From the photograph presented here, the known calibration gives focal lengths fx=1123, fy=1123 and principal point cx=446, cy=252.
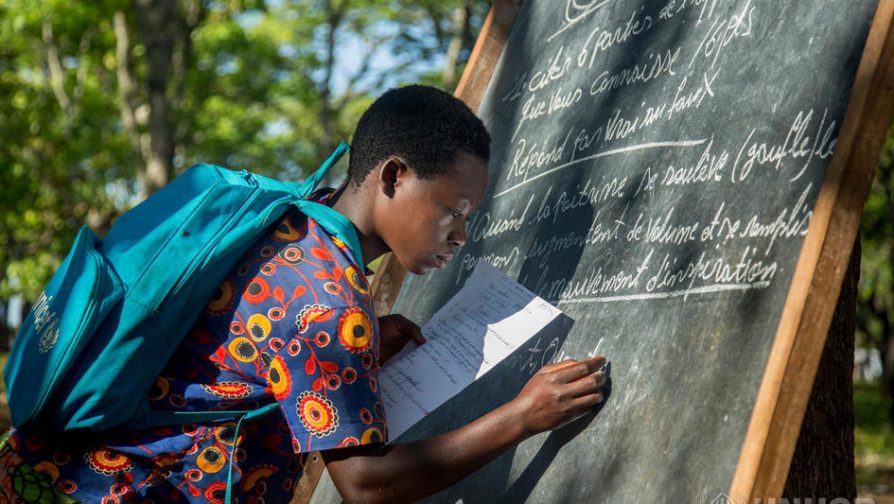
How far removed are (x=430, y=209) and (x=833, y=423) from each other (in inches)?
53.7

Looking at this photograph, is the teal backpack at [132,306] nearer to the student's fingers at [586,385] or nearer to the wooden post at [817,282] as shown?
the student's fingers at [586,385]

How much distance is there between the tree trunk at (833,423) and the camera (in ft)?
9.52

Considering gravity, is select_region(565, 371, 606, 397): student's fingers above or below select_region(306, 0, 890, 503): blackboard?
below

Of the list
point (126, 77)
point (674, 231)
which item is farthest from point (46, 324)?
point (126, 77)

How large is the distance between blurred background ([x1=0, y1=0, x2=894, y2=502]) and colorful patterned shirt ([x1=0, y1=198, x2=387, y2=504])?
11.4 m

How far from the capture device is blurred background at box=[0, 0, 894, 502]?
664 inches

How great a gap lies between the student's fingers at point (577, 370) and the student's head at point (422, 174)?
0.36 meters

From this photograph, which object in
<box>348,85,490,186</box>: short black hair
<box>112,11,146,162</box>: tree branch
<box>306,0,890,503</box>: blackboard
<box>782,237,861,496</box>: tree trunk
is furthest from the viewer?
<box>112,11,146,162</box>: tree branch

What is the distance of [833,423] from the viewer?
303 cm

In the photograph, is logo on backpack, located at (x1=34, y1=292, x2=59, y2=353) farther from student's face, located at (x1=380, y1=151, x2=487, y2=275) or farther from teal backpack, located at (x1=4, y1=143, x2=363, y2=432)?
student's face, located at (x1=380, y1=151, x2=487, y2=275)

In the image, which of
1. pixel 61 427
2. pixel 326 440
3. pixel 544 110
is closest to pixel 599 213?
pixel 544 110

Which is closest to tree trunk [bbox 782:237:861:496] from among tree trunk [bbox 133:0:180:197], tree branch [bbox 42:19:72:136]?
tree trunk [bbox 133:0:180:197]

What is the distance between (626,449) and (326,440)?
59cm

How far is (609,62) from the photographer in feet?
9.78
